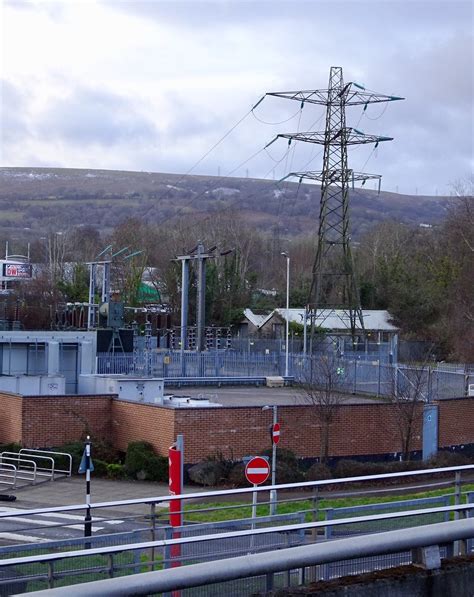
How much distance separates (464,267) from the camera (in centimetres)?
7144

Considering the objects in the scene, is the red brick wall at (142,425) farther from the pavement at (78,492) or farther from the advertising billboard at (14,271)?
the advertising billboard at (14,271)

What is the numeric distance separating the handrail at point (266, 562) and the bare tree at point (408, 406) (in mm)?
23459

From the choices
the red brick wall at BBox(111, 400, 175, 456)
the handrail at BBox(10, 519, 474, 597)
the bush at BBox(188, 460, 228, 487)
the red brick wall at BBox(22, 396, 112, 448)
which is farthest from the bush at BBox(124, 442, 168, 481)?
the handrail at BBox(10, 519, 474, 597)

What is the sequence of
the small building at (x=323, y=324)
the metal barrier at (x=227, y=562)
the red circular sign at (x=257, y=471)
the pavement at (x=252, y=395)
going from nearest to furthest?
the metal barrier at (x=227, y=562) < the red circular sign at (x=257, y=471) < the pavement at (x=252, y=395) < the small building at (x=323, y=324)

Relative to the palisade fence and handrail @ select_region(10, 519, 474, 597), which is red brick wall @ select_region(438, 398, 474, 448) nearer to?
the palisade fence

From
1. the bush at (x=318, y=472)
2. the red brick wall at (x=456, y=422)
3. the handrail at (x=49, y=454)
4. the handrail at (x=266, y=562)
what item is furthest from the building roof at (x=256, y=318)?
the handrail at (x=266, y=562)

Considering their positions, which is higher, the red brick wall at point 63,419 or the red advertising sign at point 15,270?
the red advertising sign at point 15,270

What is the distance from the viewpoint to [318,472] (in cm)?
2752

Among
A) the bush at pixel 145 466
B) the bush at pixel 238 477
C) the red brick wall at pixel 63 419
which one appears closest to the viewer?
the bush at pixel 238 477

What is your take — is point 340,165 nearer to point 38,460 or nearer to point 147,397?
point 147,397

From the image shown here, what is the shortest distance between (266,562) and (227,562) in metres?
0.33

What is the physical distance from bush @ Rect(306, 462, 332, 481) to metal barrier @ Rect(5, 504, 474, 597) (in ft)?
61.5

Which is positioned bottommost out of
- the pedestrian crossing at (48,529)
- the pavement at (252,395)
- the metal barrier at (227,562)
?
the pedestrian crossing at (48,529)

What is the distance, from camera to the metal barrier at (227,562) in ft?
18.3
